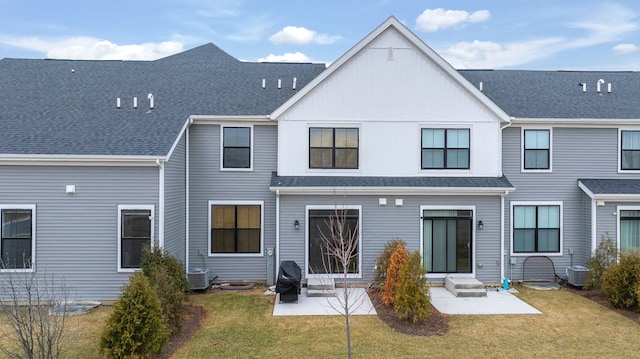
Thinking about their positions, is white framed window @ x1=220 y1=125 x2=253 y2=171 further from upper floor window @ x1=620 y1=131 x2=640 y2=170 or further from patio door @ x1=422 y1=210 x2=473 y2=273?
upper floor window @ x1=620 y1=131 x2=640 y2=170

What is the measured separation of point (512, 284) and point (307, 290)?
6.80 m

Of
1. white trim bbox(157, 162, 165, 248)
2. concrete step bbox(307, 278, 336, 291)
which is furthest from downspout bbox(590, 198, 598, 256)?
white trim bbox(157, 162, 165, 248)

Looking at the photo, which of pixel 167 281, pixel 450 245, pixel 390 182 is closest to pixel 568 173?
pixel 450 245

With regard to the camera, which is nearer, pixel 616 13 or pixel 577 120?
pixel 577 120

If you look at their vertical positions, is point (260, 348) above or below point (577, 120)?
below

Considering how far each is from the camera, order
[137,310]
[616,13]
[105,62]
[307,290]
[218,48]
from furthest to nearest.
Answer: [616,13]
[218,48]
[105,62]
[307,290]
[137,310]

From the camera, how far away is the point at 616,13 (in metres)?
20.4

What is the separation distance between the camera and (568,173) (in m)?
14.5

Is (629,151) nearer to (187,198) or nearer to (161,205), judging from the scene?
(187,198)

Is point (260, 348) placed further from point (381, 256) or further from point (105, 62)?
point (105, 62)

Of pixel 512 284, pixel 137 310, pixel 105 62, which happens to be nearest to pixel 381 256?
pixel 512 284

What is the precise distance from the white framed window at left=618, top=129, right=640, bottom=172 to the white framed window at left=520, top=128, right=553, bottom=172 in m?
2.50

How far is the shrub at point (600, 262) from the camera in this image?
12.6m

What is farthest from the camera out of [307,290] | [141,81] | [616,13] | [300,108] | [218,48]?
[616,13]
